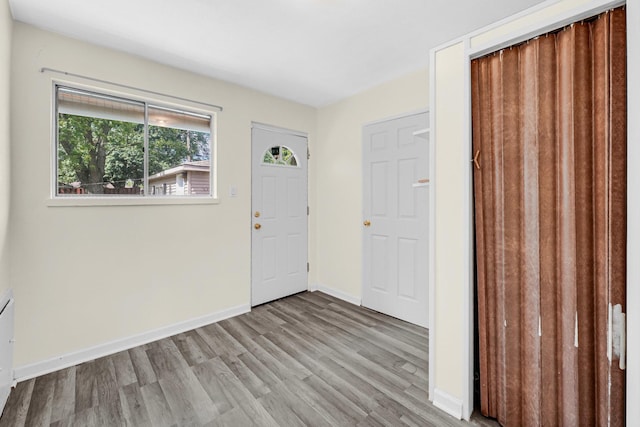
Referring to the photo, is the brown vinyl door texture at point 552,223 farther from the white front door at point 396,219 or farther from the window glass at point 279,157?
the window glass at point 279,157

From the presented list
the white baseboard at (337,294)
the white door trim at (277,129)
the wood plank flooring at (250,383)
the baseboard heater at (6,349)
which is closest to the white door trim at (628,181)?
the wood plank flooring at (250,383)

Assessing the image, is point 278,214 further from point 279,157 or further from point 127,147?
point 127,147

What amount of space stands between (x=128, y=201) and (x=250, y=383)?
5.76ft

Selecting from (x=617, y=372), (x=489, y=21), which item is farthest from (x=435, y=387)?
(x=489, y=21)

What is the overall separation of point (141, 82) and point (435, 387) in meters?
3.22

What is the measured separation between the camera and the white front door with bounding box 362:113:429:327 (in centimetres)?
278

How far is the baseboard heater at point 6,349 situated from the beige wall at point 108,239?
0.55 ft

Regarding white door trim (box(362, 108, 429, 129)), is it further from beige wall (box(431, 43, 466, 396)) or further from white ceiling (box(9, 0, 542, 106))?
beige wall (box(431, 43, 466, 396))

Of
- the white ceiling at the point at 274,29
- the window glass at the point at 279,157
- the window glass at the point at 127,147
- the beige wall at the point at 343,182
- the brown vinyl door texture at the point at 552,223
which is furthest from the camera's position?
the window glass at the point at 279,157

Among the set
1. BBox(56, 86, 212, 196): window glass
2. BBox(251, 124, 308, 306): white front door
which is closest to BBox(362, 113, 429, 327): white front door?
BBox(251, 124, 308, 306): white front door

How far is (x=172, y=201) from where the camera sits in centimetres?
261

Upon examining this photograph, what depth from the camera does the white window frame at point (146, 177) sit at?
6.95 feet

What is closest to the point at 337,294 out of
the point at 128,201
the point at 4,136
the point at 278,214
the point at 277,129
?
the point at 278,214

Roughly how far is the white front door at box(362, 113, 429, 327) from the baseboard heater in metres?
2.88
